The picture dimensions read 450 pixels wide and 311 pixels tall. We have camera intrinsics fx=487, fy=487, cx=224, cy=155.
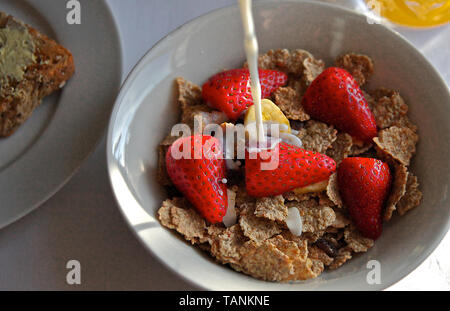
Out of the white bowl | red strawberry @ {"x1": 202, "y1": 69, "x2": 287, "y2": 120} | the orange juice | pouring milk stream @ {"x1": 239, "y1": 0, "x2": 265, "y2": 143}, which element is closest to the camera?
pouring milk stream @ {"x1": 239, "y1": 0, "x2": 265, "y2": 143}

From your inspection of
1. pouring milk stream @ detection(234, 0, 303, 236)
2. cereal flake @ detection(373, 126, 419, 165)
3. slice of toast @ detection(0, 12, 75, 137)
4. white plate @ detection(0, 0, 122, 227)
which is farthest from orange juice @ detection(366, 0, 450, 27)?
slice of toast @ detection(0, 12, 75, 137)

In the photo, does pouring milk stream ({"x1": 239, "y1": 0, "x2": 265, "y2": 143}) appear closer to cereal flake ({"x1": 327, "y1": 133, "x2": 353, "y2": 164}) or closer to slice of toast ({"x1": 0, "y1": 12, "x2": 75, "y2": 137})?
cereal flake ({"x1": 327, "y1": 133, "x2": 353, "y2": 164})

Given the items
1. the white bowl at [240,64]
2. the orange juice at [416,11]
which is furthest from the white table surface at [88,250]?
the orange juice at [416,11]

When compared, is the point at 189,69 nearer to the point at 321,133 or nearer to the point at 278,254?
the point at 321,133

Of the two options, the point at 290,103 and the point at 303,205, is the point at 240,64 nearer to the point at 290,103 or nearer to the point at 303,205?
the point at 290,103

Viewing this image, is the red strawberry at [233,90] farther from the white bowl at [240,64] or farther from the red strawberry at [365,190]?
the red strawberry at [365,190]

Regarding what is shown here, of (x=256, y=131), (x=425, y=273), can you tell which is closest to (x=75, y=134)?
(x=256, y=131)
